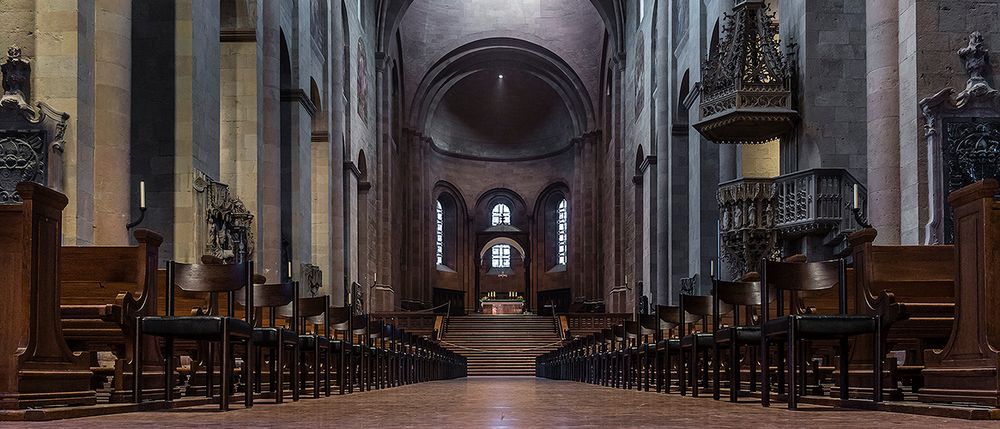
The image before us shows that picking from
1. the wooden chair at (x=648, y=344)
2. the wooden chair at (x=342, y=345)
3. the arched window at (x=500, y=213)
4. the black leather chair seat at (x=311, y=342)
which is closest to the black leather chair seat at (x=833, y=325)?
the black leather chair seat at (x=311, y=342)

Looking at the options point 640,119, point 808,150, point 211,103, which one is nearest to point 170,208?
point 211,103

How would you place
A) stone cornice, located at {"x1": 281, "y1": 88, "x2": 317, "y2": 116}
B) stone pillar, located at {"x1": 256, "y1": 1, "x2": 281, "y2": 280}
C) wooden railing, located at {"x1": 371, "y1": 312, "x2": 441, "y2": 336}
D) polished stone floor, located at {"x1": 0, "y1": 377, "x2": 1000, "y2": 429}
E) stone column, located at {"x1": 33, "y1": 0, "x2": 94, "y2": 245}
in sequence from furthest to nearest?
1. wooden railing, located at {"x1": 371, "y1": 312, "x2": 441, "y2": 336}
2. stone cornice, located at {"x1": 281, "y1": 88, "x2": 317, "y2": 116}
3. stone pillar, located at {"x1": 256, "y1": 1, "x2": 281, "y2": 280}
4. stone column, located at {"x1": 33, "y1": 0, "x2": 94, "y2": 245}
5. polished stone floor, located at {"x1": 0, "y1": 377, "x2": 1000, "y2": 429}

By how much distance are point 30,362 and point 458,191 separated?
1671 inches

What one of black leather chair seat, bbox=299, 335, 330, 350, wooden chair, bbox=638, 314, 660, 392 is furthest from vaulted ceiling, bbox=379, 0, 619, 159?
black leather chair seat, bbox=299, 335, 330, 350

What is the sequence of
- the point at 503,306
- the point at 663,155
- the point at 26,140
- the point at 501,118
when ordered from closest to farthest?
1. the point at 26,140
2. the point at 663,155
3. the point at 503,306
4. the point at 501,118

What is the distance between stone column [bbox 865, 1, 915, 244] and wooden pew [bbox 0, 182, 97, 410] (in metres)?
8.96

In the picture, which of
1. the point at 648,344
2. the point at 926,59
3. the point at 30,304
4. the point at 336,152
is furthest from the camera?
the point at 336,152

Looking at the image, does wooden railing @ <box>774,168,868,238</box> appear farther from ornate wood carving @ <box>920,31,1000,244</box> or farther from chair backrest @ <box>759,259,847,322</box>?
chair backrest @ <box>759,259,847,322</box>

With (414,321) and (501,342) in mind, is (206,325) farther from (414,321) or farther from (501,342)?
(501,342)

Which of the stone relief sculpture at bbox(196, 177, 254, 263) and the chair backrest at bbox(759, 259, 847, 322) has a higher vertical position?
the stone relief sculpture at bbox(196, 177, 254, 263)

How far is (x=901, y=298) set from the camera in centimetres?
731

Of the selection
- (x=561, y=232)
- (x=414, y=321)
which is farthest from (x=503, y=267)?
(x=414, y=321)

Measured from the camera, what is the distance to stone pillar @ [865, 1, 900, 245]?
11844mm

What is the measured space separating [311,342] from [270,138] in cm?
979
